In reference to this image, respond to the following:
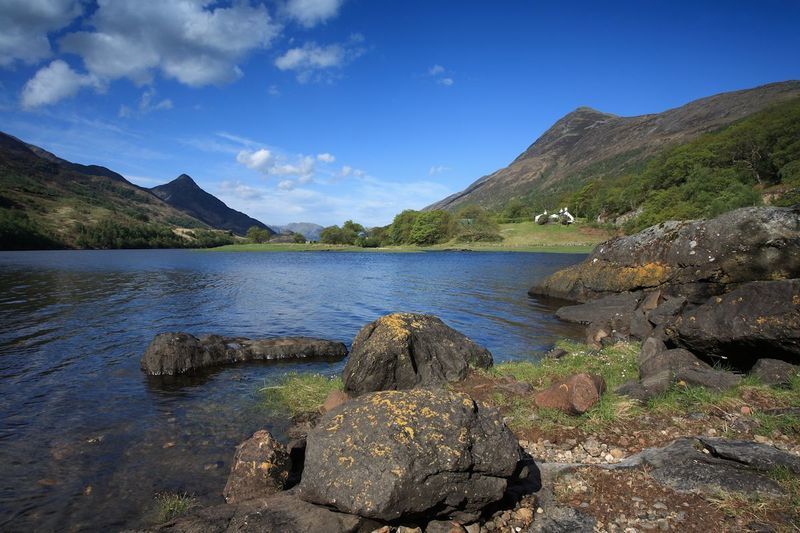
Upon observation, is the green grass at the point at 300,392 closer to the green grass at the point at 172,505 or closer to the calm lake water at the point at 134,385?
the calm lake water at the point at 134,385

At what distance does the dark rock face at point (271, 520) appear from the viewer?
5355 millimetres

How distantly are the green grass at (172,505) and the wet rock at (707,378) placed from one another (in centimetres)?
1046

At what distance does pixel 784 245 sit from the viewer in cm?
1566

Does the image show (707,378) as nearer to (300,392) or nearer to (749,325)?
(749,325)

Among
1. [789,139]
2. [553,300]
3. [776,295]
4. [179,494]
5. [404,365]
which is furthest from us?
[789,139]

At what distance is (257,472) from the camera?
7152mm

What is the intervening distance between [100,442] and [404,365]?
7.62 metres

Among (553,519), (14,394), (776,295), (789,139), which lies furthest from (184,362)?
(789,139)

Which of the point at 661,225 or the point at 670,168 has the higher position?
the point at 670,168

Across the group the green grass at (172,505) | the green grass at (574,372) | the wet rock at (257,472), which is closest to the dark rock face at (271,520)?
the wet rock at (257,472)

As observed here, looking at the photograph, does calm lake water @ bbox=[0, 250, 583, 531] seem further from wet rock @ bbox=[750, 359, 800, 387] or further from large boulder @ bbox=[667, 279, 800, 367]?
wet rock @ bbox=[750, 359, 800, 387]

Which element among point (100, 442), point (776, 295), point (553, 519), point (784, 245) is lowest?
point (100, 442)

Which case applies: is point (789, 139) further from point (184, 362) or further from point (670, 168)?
point (184, 362)

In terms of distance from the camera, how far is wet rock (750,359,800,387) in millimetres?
8742
